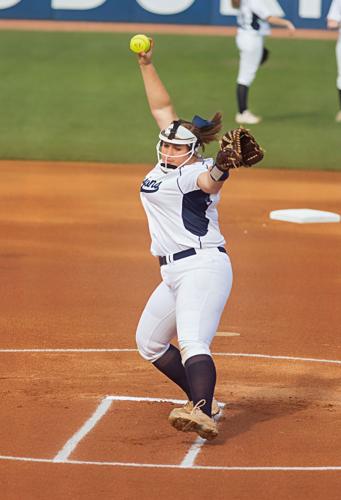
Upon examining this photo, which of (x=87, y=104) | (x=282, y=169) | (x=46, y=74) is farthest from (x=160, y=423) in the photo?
(x=46, y=74)

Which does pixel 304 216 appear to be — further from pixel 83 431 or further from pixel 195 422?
pixel 195 422

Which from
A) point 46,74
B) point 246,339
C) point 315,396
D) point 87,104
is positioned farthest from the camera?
point 46,74

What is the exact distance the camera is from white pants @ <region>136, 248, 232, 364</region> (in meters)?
7.54

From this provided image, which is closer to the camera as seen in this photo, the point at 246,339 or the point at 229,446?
the point at 229,446

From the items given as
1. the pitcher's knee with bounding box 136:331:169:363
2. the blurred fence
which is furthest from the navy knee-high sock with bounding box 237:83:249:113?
the pitcher's knee with bounding box 136:331:169:363

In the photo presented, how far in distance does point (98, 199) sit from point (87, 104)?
8.34 meters

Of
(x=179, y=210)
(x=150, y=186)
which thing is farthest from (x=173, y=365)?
(x=150, y=186)

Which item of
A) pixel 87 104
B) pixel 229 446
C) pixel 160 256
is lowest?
pixel 87 104

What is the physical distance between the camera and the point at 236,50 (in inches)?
1184

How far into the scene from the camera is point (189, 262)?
766cm

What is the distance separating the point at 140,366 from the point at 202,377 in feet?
6.94

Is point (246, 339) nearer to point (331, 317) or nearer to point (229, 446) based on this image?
point (331, 317)

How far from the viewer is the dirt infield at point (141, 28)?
101 ft

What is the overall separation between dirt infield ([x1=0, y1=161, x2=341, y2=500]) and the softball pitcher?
41cm
